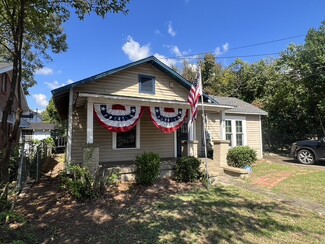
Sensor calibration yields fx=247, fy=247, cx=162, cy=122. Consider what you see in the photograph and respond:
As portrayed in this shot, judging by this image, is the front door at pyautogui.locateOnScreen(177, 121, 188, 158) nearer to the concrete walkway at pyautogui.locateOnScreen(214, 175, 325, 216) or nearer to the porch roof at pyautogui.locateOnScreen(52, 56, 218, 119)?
the porch roof at pyautogui.locateOnScreen(52, 56, 218, 119)

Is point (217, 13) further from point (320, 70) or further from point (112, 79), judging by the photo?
point (112, 79)

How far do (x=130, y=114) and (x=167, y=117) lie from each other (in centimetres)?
163

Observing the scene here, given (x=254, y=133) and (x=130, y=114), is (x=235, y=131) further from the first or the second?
(x=130, y=114)

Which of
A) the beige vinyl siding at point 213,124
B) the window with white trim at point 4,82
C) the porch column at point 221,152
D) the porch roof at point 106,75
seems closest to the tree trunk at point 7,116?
the porch roof at point 106,75

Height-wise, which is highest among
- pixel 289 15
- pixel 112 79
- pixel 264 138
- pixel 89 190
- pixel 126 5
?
pixel 289 15

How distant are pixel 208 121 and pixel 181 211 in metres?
9.05

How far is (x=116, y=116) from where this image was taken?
917cm

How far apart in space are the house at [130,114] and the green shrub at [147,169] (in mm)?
1475

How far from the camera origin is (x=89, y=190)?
6.74m

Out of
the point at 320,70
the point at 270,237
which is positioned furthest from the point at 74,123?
the point at 320,70

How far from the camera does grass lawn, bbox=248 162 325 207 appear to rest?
7422 millimetres

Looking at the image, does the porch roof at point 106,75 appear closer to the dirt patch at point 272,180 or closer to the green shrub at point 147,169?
the green shrub at point 147,169

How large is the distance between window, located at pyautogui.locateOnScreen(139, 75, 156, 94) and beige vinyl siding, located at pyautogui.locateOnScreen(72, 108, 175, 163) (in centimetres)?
116

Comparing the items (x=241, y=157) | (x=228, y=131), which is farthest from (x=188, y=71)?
(x=241, y=157)
